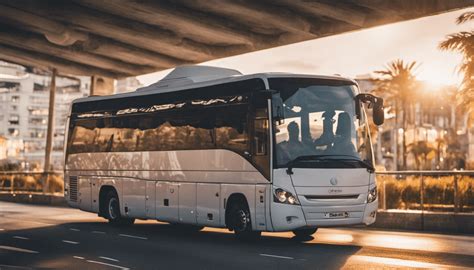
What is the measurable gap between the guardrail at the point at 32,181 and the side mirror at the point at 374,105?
2147cm

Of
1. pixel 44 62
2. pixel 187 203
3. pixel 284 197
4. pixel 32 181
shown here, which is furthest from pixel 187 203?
pixel 44 62

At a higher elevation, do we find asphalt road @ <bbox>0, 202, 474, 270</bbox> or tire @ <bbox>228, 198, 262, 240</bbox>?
tire @ <bbox>228, 198, 262, 240</bbox>

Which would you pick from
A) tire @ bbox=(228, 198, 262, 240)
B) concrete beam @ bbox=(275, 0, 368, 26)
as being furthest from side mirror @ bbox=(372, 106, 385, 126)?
concrete beam @ bbox=(275, 0, 368, 26)

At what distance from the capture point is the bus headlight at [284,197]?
14305mm

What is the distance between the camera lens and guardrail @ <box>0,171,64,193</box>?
34375mm

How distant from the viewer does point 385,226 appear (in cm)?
2036

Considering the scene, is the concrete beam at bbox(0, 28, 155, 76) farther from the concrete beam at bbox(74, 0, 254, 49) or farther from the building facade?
the building facade

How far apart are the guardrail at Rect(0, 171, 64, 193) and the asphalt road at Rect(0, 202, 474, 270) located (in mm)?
14188

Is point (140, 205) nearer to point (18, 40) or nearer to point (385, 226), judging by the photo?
point (385, 226)

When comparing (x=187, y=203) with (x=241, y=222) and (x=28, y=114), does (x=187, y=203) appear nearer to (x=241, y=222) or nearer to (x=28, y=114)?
(x=241, y=222)

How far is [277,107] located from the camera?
14695mm

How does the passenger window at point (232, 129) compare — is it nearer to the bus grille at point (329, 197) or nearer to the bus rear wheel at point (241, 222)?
the bus rear wheel at point (241, 222)

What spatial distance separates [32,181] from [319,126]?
2359 centimetres

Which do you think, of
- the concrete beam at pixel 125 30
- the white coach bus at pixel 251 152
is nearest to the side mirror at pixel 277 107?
the white coach bus at pixel 251 152
